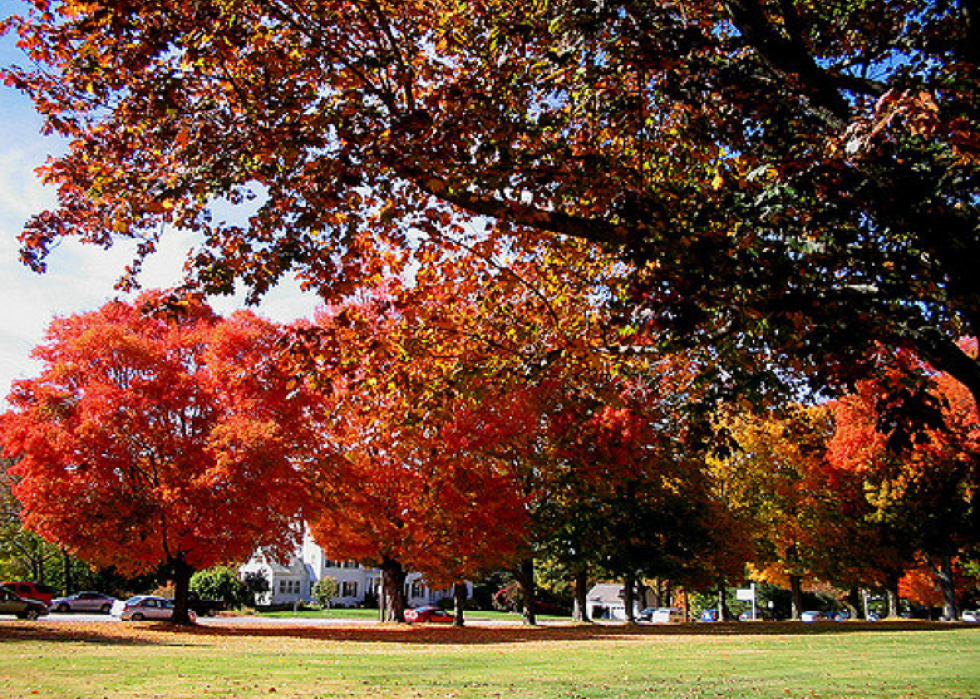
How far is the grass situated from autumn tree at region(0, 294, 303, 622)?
3.67m

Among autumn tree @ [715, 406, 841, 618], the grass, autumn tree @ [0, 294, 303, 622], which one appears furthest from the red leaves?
autumn tree @ [715, 406, 841, 618]

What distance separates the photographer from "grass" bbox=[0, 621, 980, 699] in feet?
34.4

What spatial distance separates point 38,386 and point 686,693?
79.5 ft

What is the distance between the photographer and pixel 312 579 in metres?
72.3

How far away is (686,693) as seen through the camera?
1069cm

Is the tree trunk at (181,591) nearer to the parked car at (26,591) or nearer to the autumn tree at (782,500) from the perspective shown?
the parked car at (26,591)

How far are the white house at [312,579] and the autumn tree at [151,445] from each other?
40072mm

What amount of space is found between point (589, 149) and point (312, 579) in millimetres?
70754

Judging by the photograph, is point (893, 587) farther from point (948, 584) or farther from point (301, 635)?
point (301, 635)

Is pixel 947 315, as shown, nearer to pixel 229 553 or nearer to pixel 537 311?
pixel 537 311


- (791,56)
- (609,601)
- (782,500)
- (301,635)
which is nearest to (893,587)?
(782,500)

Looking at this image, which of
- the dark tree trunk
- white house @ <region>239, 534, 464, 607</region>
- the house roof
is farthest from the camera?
the house roof

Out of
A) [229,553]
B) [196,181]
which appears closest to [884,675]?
[196,181]

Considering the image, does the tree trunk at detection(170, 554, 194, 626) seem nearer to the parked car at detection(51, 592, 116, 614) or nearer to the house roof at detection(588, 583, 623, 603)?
the parked car at detection(51, 592, 116, 614)
